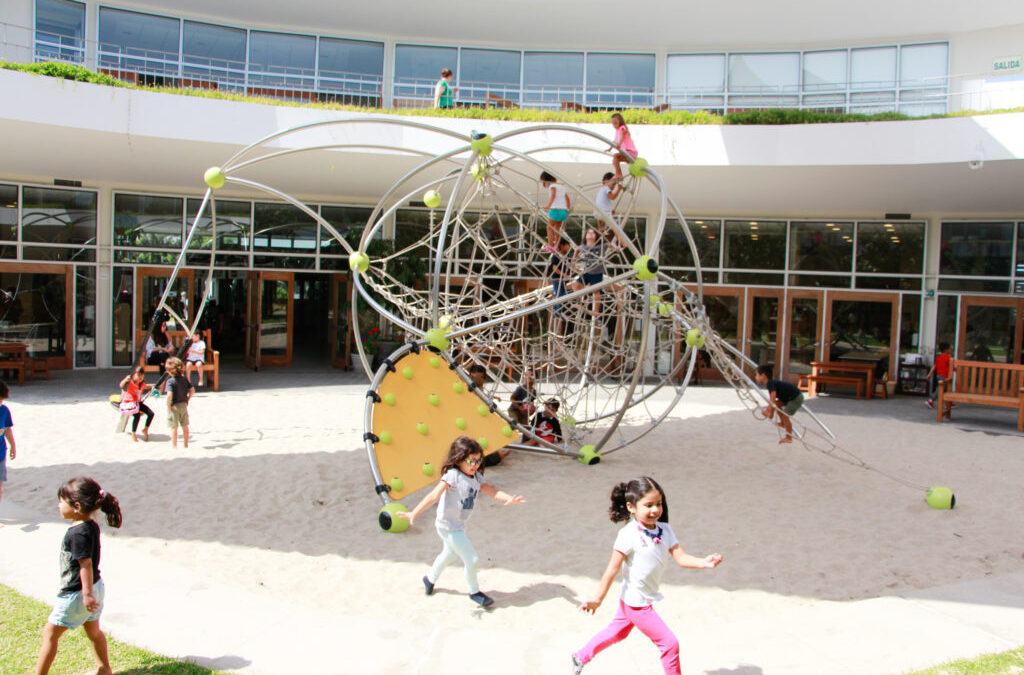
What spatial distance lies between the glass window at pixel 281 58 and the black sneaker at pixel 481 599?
588 inches

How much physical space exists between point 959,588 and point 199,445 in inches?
322

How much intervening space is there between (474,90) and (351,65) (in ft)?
9.87

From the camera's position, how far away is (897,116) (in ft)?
42.8

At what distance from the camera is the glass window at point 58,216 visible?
1538 cm

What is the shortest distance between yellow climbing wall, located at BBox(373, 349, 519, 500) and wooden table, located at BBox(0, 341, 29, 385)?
994cm

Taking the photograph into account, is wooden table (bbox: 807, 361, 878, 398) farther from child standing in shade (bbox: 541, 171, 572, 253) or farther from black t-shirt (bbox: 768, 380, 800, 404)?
child standing in shade (bbox: 541, 171, 572, 253)

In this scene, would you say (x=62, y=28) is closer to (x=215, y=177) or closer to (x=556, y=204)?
(x=215, y=177)

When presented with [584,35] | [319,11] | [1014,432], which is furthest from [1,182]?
[1014,432]

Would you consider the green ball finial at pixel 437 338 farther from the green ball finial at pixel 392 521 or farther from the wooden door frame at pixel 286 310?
the wooden door frame at pixel 286 310

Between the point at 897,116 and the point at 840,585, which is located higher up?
the point at 897,116

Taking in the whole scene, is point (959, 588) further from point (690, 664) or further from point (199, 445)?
point (199, 445)

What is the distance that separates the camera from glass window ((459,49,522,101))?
18.1 meters

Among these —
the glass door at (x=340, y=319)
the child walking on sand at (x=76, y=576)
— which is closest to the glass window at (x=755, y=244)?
the glass door at (x=340, y=319)

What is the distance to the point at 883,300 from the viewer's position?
1708 cm
